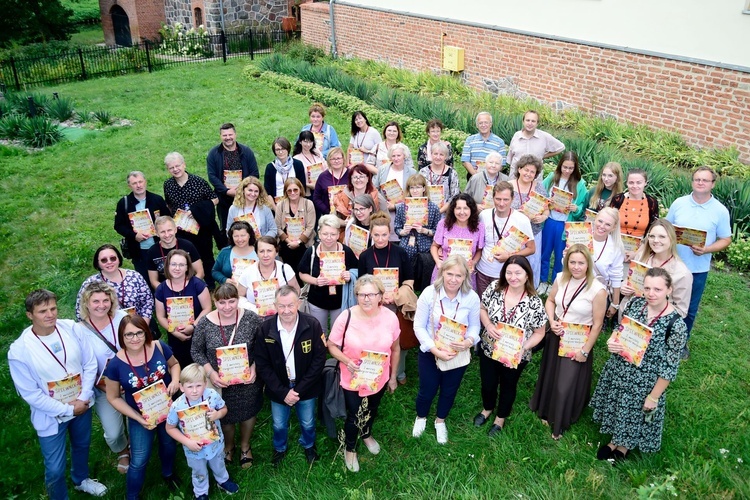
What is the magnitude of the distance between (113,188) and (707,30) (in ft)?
38.8

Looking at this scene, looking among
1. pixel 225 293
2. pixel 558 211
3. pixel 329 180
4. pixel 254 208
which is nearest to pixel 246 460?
pixel 225 293

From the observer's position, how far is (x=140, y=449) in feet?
15.5

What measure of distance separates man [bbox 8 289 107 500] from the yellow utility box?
574 inches

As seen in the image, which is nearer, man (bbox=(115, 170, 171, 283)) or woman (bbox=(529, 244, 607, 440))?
woman (bbox=(529, 244, 607, 440))

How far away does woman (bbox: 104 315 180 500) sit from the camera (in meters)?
4.57

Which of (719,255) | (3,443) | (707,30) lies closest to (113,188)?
(3,443)

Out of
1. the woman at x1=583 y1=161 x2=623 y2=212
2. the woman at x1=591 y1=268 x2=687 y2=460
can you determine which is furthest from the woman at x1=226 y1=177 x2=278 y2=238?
the woman at x1=591 y1=268 x2=687 y2=460

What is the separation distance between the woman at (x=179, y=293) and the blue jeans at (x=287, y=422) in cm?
112

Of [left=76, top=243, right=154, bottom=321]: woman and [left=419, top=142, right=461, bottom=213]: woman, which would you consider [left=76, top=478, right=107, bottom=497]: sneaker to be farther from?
[left=419, top=142, right=461, bottom=213]: woman

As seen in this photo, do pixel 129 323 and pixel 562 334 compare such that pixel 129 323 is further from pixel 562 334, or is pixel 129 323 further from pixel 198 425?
pixel 562 334

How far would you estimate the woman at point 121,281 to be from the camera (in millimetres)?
5422

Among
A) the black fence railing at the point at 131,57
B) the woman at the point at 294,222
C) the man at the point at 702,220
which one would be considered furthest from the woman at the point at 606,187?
the black fence railing at the point at 131,57

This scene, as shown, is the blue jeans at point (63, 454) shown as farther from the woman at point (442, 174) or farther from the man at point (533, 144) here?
the man at point (533, 144)

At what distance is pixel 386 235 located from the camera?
18.5 feet
